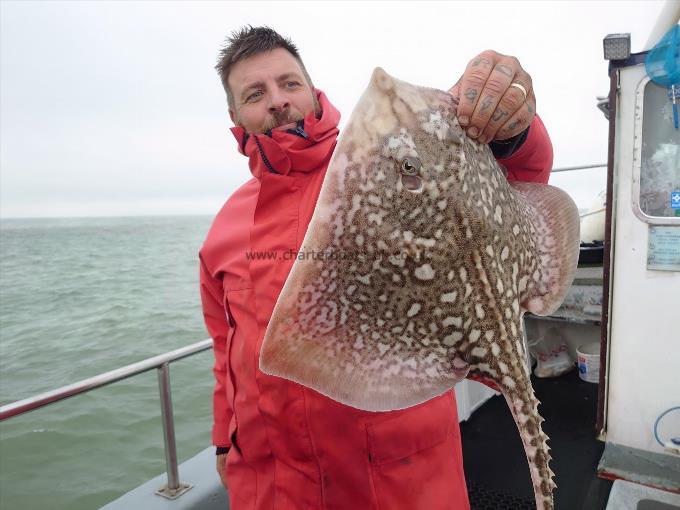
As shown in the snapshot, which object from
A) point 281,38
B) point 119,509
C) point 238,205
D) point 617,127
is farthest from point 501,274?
point 119,509

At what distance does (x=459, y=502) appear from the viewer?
1.69 meters

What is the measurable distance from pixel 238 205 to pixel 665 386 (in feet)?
10.3

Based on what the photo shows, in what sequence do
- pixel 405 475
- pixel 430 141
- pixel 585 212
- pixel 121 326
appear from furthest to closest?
pixel 121 326 → pixel 585 212 → pixel 405 475 → pixel 430 141

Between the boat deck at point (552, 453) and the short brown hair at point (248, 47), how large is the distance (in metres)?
3.03

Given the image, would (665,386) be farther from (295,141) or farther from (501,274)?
(295,141)

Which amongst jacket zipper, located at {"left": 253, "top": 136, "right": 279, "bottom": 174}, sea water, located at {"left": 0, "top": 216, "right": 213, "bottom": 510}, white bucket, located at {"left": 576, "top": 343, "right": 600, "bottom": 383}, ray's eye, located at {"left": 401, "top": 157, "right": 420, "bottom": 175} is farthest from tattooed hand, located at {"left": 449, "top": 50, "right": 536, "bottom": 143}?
sea water, located at {"left": 0, "top": 216, "right": 213, "bottom": 510}

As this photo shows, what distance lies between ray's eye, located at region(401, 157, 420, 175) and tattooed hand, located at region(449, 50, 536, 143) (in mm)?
185

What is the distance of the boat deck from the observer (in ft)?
10.5

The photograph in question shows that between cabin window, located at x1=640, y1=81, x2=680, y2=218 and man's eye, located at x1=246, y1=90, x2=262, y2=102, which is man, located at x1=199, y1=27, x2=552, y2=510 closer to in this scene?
man's eye, located at x1=246, y1=90, x2=262, y2=102

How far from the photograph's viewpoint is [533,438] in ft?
3.99

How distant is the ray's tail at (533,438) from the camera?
120 centimetres

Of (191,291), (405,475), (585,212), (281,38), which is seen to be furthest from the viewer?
(191,291)

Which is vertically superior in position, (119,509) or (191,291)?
(119,509)

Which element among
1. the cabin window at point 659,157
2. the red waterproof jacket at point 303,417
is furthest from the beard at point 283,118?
the cabin window at point 659,157
